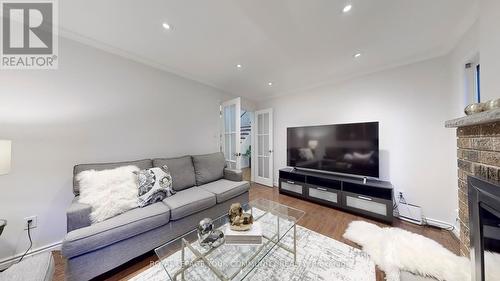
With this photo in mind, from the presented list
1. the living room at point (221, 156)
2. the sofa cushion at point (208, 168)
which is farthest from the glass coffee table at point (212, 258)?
the sofa cushion at point (208, 168)

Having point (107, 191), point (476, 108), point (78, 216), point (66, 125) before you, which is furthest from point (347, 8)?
point (66, 125)

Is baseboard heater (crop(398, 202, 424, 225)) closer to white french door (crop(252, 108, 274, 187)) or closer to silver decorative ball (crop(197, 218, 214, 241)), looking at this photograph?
white french door (crop(252, 108, 274, 187))

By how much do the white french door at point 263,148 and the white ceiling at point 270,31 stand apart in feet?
5.35

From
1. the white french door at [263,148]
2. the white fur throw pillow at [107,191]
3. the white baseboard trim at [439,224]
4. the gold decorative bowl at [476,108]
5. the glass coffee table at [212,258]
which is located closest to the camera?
the gold decorative bowl at [476,108]

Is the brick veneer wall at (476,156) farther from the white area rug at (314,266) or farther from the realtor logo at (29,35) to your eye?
the realtor logo at (29,35)

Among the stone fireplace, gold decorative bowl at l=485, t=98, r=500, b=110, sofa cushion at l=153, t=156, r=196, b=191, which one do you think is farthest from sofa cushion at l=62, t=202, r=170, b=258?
gold decorative bowl at l=485, t=98, r=500, b=110

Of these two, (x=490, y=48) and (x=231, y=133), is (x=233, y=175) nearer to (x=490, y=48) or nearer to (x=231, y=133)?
(x=231, y=133)

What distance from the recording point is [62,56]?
5.90 ft

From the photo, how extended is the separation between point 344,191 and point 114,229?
295 centimetres

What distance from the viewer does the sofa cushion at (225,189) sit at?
218 centimetres

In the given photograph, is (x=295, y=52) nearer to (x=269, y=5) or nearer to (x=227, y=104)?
A: (x=269, y=5)

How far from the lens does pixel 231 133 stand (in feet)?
11.5

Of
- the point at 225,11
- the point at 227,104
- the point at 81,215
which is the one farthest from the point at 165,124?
the point at 225,11

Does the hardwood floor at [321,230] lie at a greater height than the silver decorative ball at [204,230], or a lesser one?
lesser
